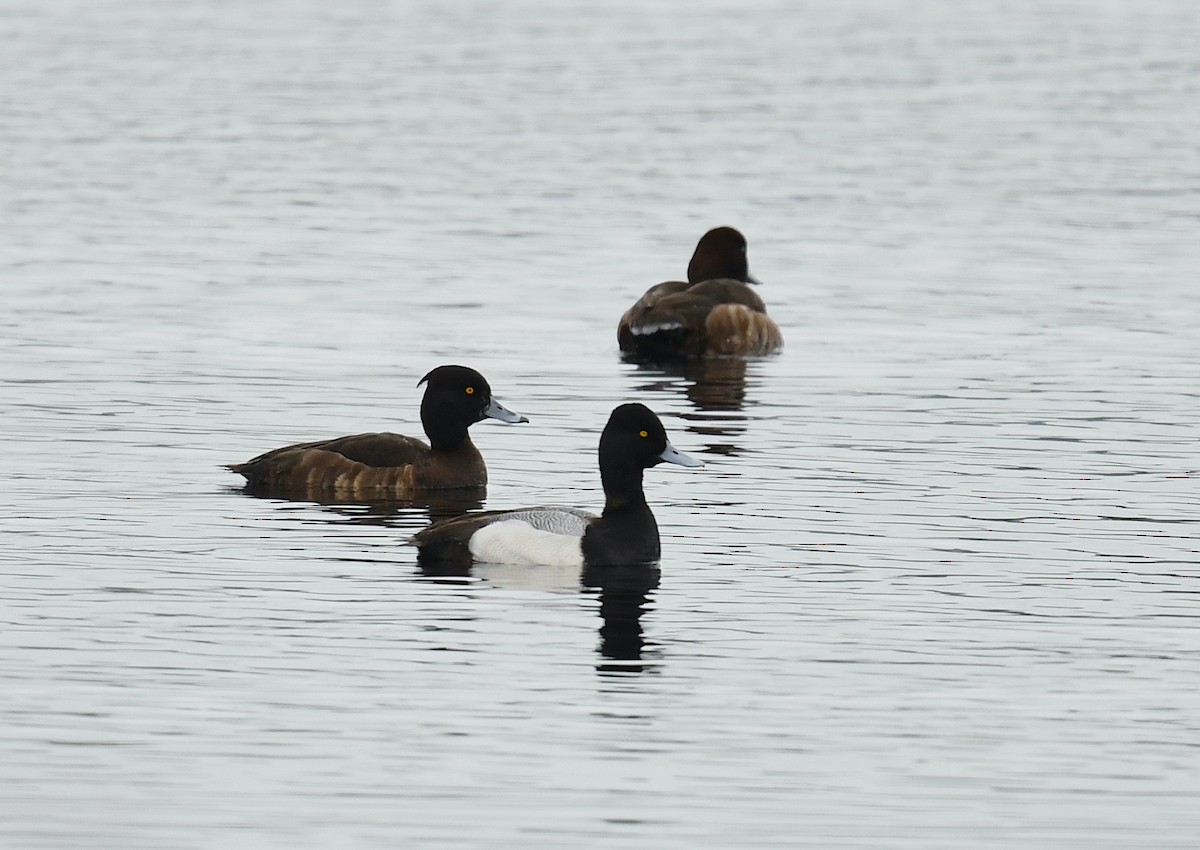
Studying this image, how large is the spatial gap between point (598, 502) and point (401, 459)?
165cm

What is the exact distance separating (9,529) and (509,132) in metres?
37.1

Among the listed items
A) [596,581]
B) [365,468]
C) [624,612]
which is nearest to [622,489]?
[596,581]

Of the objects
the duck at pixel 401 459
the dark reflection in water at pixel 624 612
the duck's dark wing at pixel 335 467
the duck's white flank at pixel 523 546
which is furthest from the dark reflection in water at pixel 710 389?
the dark reflection in water at pixel 624 612

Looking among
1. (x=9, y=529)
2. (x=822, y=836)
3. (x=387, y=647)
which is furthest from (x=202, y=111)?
(x=822, y=836)

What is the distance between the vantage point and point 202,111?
179ft

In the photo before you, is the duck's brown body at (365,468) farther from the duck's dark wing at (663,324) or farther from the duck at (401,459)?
the duck's dark wing at (663,324)

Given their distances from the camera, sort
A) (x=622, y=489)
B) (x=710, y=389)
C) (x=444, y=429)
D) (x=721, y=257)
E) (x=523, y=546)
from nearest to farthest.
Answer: (x=523, y=546)
(x=622, y=489)
(x=444, y=429)
(x=710, y=389)
(x=721, y=257)

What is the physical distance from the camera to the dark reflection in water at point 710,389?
2068 cm

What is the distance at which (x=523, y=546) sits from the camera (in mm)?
15102

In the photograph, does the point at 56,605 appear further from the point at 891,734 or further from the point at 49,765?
the point at 891,734

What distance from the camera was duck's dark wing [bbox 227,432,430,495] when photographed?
58.0 ft

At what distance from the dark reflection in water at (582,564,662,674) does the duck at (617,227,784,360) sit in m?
10.9

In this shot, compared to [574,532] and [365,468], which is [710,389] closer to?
[365,468]

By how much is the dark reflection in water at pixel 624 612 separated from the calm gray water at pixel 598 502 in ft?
0.12
